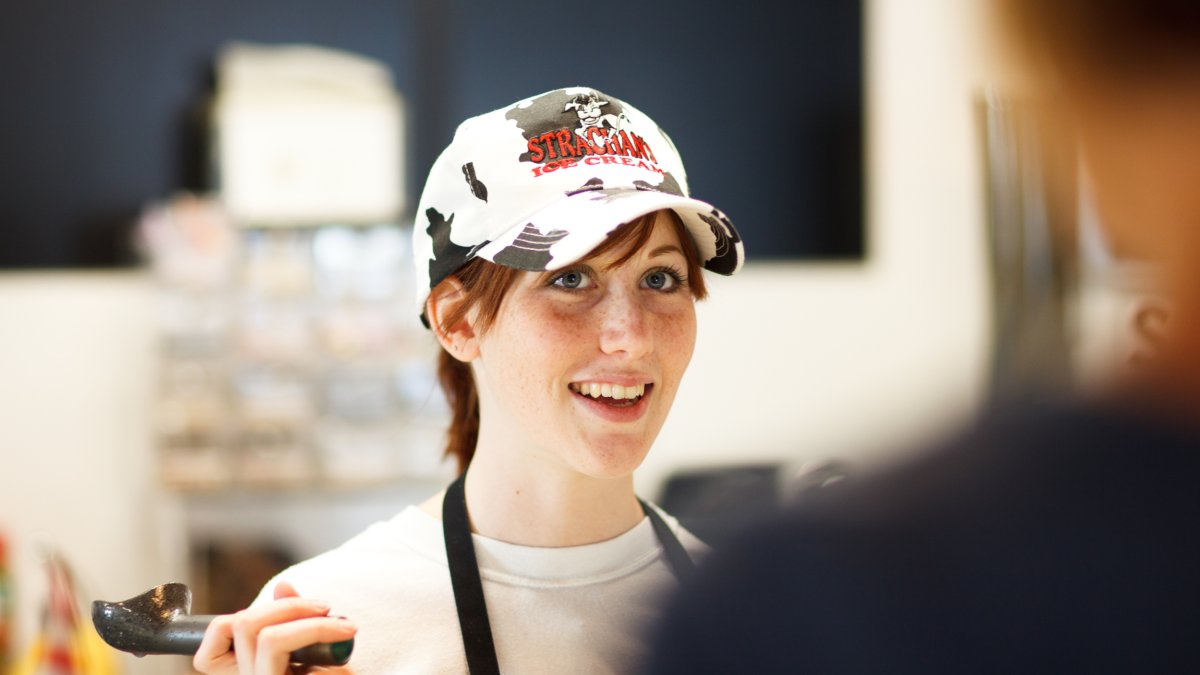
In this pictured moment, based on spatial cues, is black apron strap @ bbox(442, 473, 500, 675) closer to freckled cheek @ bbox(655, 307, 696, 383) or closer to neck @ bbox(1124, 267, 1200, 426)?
freckled cheek @ bbox(655, 307, 696, 383)

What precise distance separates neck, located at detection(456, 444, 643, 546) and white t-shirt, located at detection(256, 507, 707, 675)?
12 mm

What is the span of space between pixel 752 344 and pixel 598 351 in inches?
86.3

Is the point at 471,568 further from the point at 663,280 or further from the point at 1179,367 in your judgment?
the point at 1179,367

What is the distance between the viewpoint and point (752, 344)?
3.04 metres

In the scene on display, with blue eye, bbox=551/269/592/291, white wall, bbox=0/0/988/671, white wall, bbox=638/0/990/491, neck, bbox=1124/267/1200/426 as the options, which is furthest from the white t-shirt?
white wall, bbox=638/0/990/491

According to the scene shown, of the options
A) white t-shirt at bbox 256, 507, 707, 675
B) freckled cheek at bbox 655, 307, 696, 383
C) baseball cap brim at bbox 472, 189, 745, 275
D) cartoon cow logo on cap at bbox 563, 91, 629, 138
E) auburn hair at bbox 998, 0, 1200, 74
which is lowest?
white t-shirt at bbox 256, 507, 707, 675

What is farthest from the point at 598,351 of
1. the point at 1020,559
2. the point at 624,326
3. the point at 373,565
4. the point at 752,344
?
the point at 752,344

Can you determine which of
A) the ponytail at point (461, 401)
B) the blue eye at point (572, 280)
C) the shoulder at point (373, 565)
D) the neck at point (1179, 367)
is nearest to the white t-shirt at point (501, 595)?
the shoulder at point (373, 565)

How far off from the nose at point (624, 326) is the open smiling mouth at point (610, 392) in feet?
0.09

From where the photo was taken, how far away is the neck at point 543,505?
940 mm

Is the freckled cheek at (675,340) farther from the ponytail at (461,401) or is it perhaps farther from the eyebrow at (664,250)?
the ponytail at (461,401)

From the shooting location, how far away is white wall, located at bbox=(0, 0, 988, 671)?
113 inches

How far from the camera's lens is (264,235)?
2855 mm

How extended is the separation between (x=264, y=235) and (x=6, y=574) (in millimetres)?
946
